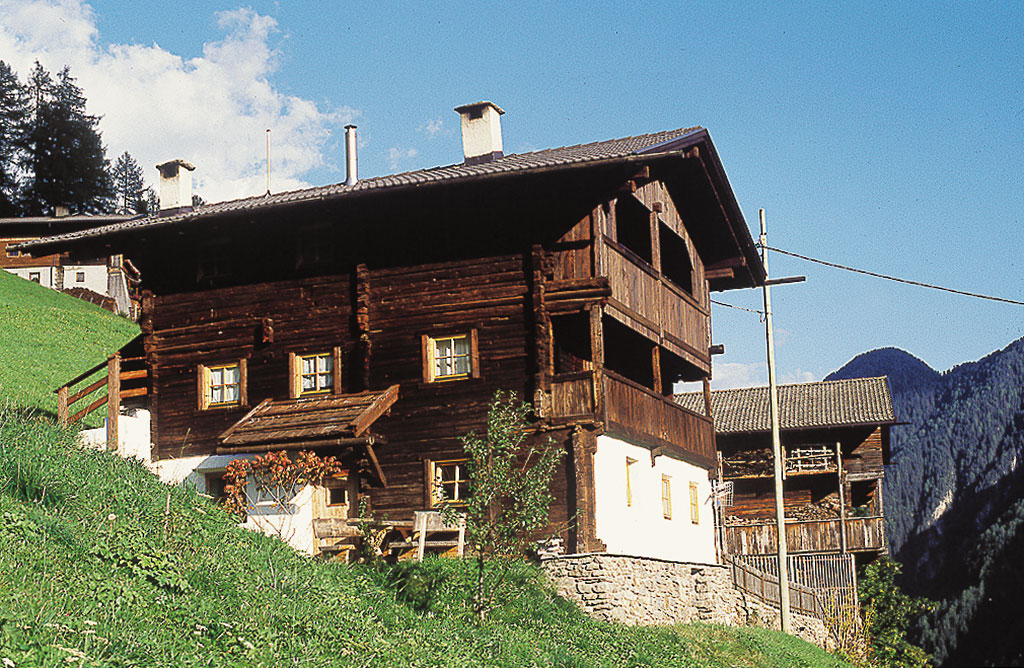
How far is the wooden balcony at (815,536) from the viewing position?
38.9 m

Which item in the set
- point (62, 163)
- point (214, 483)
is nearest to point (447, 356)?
point (214, 483)

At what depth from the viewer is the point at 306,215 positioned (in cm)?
2622

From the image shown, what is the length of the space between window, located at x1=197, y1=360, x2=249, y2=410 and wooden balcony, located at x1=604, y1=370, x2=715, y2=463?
8118 mm

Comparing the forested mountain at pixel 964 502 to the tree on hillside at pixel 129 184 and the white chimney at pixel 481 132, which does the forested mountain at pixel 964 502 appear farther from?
the tree on hillside at pixel 129 184

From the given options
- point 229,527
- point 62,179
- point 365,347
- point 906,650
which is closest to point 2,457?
point 229,527

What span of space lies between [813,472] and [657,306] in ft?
54.6

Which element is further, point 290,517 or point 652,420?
point 652,420

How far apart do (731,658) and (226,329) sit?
12651mm

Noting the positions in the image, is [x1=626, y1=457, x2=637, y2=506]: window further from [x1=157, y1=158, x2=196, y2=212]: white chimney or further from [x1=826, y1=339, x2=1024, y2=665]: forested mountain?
[x1=826, y1=339, x2=1024, y2=665]: forested mountain

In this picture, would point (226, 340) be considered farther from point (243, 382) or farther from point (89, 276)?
point (89, 276)

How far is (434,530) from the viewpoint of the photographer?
2214cm

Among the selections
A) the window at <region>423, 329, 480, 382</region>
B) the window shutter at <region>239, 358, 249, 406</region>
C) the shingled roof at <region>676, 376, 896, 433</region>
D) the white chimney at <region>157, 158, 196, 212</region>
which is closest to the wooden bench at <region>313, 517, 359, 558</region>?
the window at <region>423, 329, 480, 382</region>

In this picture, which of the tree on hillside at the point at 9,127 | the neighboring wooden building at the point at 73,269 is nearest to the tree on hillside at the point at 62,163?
the tree on hillside at the point at 9,127

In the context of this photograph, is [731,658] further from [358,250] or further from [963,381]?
[963,381]
